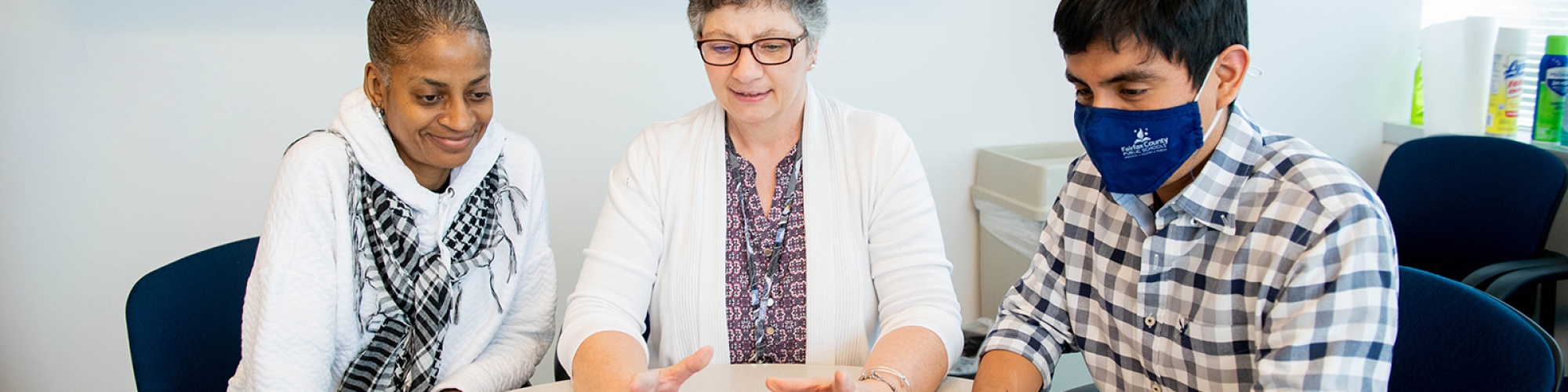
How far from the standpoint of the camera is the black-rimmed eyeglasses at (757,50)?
159 cm

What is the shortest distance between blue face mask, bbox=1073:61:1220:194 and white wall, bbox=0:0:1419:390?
1525 millimetres

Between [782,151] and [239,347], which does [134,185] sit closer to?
[239,347]

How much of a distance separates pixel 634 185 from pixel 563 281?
1.15 m

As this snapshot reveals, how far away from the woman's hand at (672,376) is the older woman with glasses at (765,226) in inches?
8.9

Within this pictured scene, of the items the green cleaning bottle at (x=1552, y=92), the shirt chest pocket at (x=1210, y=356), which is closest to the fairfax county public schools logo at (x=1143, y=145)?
the shirt chest pocket at (x=1210, y=356)

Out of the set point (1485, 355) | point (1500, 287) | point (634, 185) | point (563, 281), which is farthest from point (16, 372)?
point (1500, 287)

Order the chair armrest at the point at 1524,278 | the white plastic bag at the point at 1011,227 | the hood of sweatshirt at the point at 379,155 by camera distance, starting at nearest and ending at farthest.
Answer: the hood of sweatshirt at the point at 379,155 → the chair armrest at the point at 1524,278 → the white plastic bag at the point at 1011,227

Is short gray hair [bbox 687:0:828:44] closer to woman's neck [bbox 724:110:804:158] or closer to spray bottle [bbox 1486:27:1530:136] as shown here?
woman's neck [bbox 724:110:804:158]

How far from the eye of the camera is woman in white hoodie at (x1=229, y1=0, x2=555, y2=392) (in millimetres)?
1490

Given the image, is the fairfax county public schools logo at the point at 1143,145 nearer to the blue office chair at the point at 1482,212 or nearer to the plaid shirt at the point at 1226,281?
the plaid shirt at the point at 1226,281

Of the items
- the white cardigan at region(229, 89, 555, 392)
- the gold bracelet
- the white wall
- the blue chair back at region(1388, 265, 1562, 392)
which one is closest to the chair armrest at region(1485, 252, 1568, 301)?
the blue chair back at region(1388, 265, 1562, 392)

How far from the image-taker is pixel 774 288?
1.70 metres

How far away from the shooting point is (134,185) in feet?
7.90

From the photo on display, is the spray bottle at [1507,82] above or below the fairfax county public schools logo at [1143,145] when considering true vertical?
below
